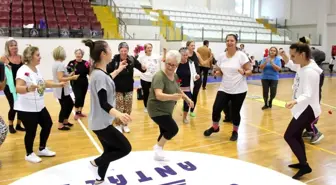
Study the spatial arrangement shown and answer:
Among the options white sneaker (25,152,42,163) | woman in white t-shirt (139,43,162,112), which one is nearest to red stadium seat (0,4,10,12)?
woman in white t-shirt (139,43,162,112)

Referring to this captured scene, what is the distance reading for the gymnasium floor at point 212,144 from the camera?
13.2 ft

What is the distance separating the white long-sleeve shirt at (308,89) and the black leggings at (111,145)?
1885mm

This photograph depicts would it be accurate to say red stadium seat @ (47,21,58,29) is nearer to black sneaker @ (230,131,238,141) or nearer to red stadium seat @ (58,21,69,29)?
red stadium seat @ (58,21,69,29)

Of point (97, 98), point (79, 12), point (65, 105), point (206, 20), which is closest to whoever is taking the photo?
point (97, 98)

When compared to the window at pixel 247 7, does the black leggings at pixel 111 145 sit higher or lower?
lower

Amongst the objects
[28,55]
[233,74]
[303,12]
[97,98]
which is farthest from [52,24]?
[303,12]

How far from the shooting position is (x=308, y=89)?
347 centimetres

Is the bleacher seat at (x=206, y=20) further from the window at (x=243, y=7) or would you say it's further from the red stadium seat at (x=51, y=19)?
the red stadium seat at (x=51, y=19)

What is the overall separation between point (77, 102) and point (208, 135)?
2.75 meters

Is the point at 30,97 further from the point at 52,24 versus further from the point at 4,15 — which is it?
the point at 4,15

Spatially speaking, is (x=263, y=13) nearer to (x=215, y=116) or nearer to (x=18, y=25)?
(x=18, y=25)

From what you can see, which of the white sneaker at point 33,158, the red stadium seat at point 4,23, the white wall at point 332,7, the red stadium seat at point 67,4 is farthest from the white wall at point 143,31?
the white wall at point 332,7

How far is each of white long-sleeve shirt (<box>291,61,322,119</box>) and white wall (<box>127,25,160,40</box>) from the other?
11363 mm

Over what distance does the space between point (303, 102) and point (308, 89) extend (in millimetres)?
171
